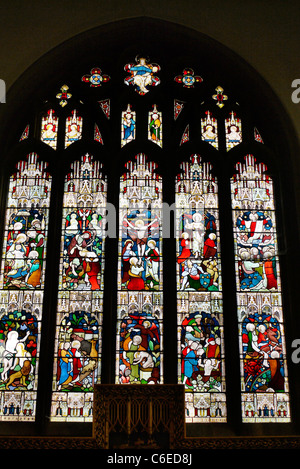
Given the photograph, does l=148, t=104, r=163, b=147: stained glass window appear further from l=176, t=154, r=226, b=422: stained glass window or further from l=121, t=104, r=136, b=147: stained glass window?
l=176, t=154, r=226, b=422: stained glass window

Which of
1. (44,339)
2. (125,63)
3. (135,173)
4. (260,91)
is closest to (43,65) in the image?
(125,63)

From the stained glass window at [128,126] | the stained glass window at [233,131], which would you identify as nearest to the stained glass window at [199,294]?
the stained glass window at [233,131]

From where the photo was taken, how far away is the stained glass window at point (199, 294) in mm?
6672

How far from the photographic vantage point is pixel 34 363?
675 cm

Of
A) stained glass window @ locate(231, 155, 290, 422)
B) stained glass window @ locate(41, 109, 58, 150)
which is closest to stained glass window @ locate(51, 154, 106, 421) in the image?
stained glass window @ locate(41, 109, 58, 150)

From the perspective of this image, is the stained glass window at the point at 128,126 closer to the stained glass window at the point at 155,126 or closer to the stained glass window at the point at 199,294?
the stained glass window at the point at 155,126

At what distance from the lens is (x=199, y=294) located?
279 inches

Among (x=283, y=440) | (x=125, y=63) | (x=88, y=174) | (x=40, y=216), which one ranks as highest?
(x=125, y=63)

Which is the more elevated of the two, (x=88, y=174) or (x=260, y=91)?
(x=260, y=91)

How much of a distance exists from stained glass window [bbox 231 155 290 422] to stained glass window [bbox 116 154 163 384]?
37.6 inches

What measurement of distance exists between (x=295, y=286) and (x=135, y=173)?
7.89 feet

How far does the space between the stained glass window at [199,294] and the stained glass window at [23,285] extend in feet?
5.34

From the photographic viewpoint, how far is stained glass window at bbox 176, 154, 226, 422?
A: 263 inches

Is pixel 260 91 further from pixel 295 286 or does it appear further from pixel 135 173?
pixel 295 286
